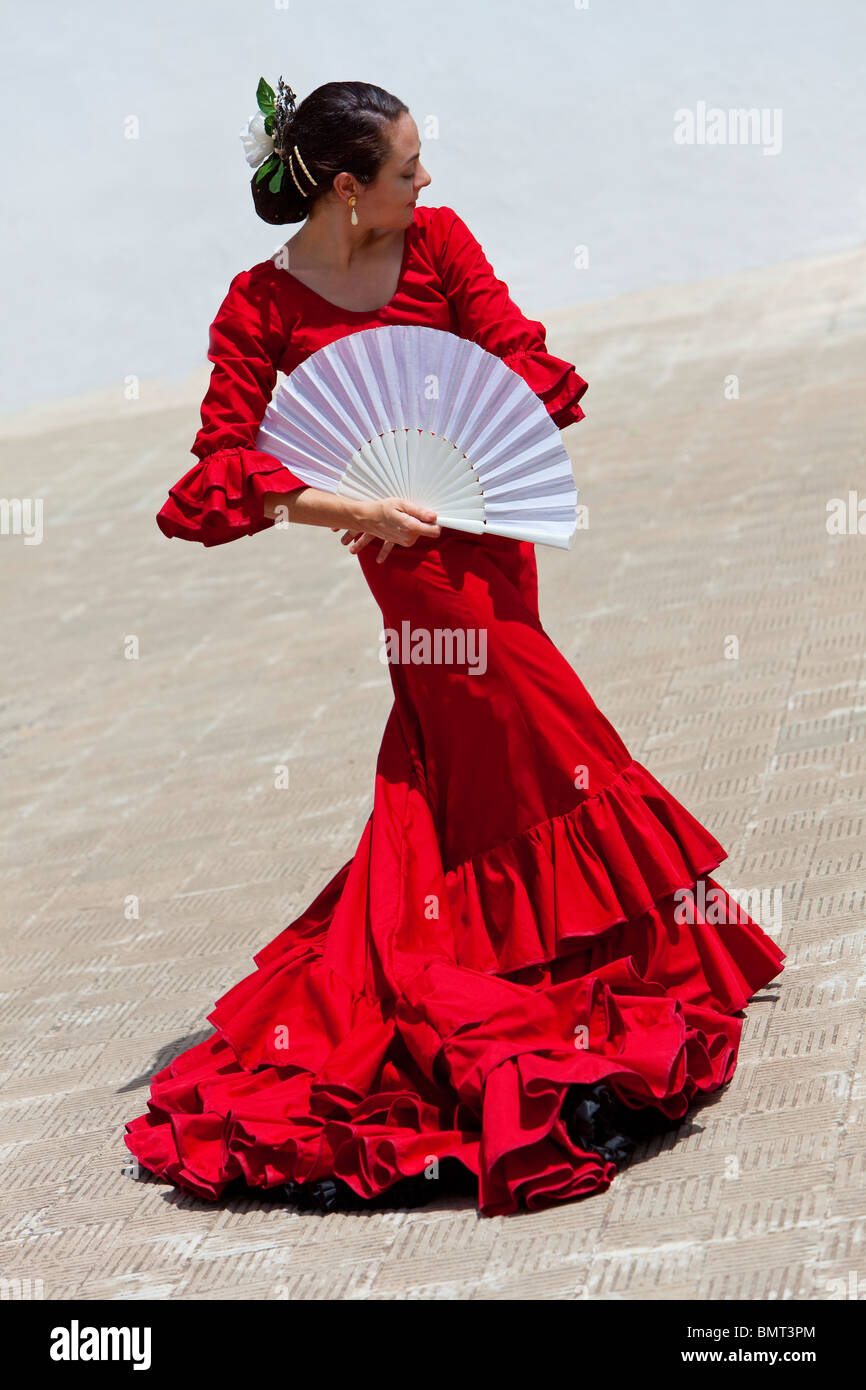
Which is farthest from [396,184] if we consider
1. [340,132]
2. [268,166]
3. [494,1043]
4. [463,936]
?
[494,1043]

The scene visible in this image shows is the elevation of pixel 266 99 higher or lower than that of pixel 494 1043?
higher

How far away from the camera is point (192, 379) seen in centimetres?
1333

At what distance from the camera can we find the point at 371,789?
511 centimetres

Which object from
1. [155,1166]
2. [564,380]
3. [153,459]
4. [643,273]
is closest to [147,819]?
[155,1166]

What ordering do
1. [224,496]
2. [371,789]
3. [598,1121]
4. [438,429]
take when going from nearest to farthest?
[598,1121]
[224,496]
[438,429]
[371,789]

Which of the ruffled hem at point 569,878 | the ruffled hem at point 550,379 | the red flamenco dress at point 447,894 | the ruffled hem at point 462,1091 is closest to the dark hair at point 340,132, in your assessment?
the red flamenco dress at point 447,894

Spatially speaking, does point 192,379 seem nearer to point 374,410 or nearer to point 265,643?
point 265,643

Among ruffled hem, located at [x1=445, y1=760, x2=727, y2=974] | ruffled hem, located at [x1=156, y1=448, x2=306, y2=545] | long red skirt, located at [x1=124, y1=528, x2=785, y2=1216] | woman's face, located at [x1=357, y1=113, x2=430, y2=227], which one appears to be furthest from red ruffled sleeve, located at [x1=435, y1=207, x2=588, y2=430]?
ruffled hem, located at [x1=445, y1=760, x2=727, y2=974]

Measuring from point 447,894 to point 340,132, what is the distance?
1.38m

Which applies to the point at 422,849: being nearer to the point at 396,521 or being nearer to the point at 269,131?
the point at 396,521

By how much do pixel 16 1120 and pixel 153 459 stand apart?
7387 millimetres

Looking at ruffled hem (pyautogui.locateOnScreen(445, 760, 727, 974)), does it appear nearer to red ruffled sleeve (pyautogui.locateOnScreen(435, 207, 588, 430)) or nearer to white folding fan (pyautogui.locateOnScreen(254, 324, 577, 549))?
white folding fan (pyautogui.locateOnScreen(254, 324, 577, 549))

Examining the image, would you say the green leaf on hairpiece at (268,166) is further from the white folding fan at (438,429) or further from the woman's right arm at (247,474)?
the white folding fan at (438,429)

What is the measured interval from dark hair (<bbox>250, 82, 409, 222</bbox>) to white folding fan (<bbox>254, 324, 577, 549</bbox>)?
283 mm
